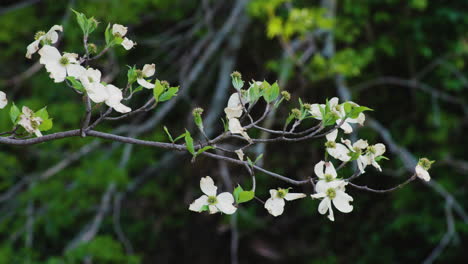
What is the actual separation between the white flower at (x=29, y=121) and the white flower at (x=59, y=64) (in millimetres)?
66

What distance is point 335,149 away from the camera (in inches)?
35.4

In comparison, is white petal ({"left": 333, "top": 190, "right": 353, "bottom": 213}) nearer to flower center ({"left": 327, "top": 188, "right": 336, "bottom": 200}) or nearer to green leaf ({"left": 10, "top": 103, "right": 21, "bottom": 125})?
flower center ({"left": 327, "top": 188, "right": 336, "bottom": 200})

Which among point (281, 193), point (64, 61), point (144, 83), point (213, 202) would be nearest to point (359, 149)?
point (281, 193)

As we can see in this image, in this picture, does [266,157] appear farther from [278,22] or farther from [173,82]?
[278,22]

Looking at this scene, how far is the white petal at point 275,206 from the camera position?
89 cm

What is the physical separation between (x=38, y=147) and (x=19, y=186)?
0.43 metres

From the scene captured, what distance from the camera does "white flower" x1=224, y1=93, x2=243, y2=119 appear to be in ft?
2.94

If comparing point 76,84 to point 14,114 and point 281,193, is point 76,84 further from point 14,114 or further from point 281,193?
point 281,193

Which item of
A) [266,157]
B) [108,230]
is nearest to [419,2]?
[266,157]

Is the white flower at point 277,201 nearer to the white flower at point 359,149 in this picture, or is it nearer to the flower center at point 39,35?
the white flower at point 359,149

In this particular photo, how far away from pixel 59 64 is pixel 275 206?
16.0 inches

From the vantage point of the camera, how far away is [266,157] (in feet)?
11.7

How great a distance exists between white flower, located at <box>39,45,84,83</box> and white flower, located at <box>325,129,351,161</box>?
401mm

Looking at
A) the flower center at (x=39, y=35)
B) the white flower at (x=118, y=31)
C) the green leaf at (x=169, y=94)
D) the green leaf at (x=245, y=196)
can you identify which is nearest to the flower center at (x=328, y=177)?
the green leaf at (x=245, y=196)
